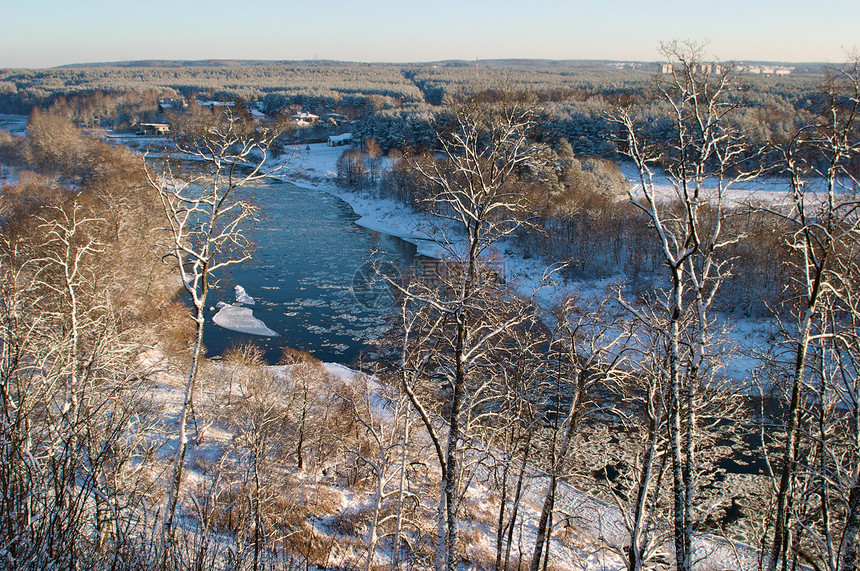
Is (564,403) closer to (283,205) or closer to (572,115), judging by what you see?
(283,205)

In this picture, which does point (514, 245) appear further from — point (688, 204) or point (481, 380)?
point (688, 204)

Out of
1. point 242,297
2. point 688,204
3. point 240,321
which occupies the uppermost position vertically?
point 688,204

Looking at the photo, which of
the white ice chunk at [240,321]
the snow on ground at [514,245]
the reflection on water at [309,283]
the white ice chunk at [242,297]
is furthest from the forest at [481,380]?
the white ice chunk at [242,297]

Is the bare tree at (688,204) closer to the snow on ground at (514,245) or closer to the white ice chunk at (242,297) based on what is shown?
the snow on ground at (514,245)

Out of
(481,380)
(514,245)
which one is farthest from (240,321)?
(514,245)

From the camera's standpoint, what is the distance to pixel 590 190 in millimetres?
40938

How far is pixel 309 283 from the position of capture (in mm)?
31516

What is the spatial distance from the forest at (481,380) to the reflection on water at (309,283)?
1.87 m

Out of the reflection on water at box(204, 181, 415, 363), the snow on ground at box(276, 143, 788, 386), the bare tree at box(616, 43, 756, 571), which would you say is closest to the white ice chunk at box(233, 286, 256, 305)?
the reflection on water at box(204, 181, 415, 363)

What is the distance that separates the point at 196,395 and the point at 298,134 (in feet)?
248

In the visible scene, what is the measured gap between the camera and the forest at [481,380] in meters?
6.56

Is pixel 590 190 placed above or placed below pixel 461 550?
above

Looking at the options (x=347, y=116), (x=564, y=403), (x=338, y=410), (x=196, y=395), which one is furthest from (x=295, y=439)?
(x=347, y=116)

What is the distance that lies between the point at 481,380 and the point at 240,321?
14964 millimetres
